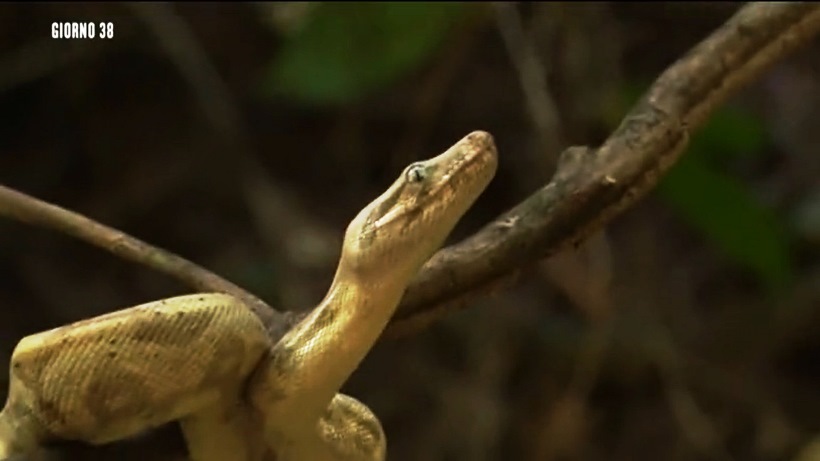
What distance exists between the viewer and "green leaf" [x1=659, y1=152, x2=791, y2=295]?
6.12 feet

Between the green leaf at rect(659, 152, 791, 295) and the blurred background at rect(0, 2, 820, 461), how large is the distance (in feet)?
1.05

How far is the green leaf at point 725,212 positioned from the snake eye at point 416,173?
0.85 metres

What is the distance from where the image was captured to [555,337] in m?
2.53

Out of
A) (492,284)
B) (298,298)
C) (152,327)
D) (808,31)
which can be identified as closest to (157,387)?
(152,327)

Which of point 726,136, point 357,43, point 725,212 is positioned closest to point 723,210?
point 725,212

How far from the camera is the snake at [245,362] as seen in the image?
927mm

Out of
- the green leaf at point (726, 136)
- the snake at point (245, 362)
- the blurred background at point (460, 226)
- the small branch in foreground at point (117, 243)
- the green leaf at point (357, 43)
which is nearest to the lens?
the snake at point (245, 362)

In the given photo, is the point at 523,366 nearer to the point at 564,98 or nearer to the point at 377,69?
the point at 564,98

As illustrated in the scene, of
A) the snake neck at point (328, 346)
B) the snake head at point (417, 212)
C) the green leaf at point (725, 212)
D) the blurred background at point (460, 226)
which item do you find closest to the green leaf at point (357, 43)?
the blurred background at point (460, 226)

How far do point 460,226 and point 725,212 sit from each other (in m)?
0.90

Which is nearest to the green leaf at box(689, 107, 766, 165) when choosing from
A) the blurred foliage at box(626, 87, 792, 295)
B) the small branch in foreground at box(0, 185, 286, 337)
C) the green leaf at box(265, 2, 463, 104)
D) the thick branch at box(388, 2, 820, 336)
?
the blurred foliage at box(626, 87, 792, 295)

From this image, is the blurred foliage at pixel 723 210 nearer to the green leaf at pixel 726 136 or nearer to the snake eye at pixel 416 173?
the green leaf at pixel 726 136

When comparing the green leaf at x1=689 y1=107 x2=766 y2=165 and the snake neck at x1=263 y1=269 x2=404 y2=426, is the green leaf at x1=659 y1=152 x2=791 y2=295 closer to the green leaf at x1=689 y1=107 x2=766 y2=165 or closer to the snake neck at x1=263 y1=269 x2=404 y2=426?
the green leaf at x1=689 y1=107 x2=766 y2=165

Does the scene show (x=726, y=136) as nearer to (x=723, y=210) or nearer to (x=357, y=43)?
(x=723, y=210)
